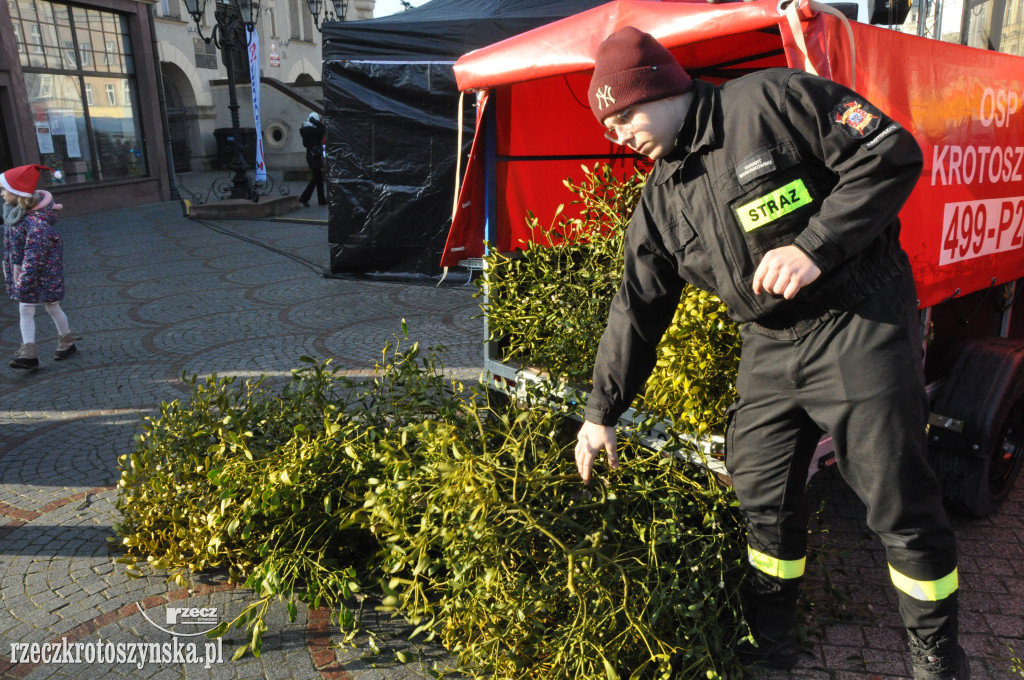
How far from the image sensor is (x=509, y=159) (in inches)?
177

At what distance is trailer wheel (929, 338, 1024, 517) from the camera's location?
11.5 ft

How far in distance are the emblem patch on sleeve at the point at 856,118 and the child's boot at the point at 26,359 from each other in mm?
6311

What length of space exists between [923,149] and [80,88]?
1816 cm

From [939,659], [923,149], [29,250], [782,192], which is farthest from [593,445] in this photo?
[29,250]

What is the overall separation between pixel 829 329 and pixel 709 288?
0.39 meters

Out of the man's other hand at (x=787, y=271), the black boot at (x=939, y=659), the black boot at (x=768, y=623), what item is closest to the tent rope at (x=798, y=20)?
the man's other hand at (x=787, y=271)

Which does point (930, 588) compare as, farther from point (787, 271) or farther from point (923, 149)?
point (923, 149)

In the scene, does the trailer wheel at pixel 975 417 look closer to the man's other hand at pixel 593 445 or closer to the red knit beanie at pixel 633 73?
the man's other hand at pixel 593 445

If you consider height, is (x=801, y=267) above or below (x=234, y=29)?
below

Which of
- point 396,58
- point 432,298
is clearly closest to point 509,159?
point 432,298

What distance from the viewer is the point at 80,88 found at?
16.8 metres

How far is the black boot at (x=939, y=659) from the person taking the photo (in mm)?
2412

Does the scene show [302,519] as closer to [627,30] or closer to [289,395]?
[289,395]

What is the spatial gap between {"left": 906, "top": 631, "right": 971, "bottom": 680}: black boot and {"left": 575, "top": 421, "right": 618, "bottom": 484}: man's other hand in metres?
1.10
